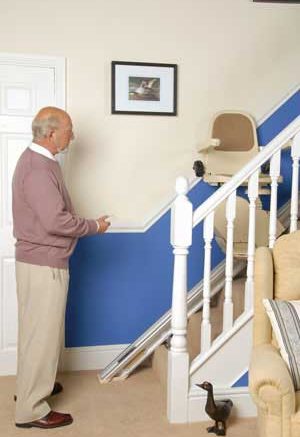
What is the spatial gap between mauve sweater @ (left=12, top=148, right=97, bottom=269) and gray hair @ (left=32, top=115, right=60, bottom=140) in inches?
4.2

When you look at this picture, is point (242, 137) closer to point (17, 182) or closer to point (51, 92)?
point (51, 92)

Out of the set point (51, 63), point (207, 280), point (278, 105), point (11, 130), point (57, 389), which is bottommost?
point (57, 389)

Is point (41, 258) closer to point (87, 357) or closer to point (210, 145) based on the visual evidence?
point (87, 357)

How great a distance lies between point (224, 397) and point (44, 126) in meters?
1.72

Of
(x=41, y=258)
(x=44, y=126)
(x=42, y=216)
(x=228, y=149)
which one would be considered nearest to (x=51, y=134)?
(x=44, y=126)

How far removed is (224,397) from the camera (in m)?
2.96

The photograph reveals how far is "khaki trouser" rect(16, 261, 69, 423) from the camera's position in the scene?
9.08 ft

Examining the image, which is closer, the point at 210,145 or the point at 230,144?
the point at 210,145

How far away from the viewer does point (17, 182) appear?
2.80 m

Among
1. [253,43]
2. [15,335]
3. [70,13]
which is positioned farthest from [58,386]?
[253,43]

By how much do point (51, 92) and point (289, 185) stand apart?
1.81 meters

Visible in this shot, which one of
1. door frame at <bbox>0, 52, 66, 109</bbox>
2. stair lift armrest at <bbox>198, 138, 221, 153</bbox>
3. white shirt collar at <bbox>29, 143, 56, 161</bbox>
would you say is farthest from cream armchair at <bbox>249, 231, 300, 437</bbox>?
door frame at <bbox>0, 52, 66, 109</bbox>

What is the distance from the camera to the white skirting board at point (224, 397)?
292 centimetres

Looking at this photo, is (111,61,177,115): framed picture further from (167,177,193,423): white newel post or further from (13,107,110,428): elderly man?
(167,177,193,423): white newel post
